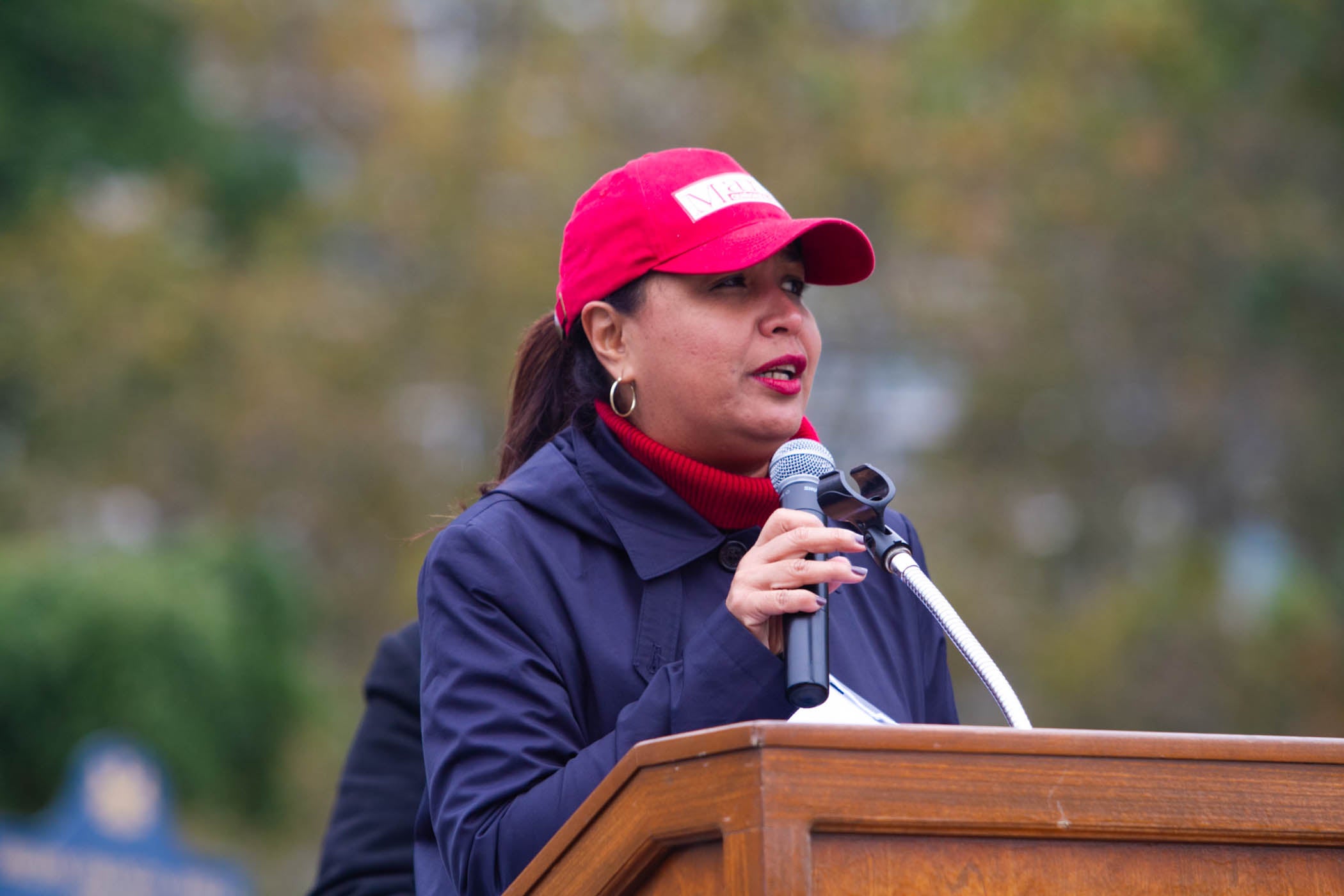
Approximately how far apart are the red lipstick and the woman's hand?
490mm

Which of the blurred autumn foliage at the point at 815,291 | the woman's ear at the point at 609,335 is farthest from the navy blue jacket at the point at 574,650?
the blurred autumn foliage at the point at 815,291

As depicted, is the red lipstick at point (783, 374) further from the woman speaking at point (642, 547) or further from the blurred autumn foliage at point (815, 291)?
the blurred autumn foliage at point (815, 291)

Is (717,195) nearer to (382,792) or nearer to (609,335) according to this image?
(609,335)

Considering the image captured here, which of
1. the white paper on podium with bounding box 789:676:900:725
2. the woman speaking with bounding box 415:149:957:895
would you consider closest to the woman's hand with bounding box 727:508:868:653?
the woman speaking with bounding box 415:149:957:895

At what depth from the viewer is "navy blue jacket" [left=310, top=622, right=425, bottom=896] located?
3066 millimetres

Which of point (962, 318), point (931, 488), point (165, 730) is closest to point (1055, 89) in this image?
point (962, 318)

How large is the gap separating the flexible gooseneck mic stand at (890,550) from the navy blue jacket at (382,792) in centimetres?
124

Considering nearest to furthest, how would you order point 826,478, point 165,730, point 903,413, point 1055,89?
point 826,478 < point 165,730 < point 1055,89 < point 903,413

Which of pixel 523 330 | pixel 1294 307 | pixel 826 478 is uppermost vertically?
pixel 1294 307

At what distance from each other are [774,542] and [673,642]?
1.40ft

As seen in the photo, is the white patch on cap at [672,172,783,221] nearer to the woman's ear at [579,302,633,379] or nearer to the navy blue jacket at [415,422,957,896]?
the woman's ear at [579,302,633,379]

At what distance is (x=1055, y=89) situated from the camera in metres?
17.6

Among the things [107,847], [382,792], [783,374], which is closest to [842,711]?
[783,374]

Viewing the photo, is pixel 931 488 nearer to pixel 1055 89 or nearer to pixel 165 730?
pixel 1055 89
